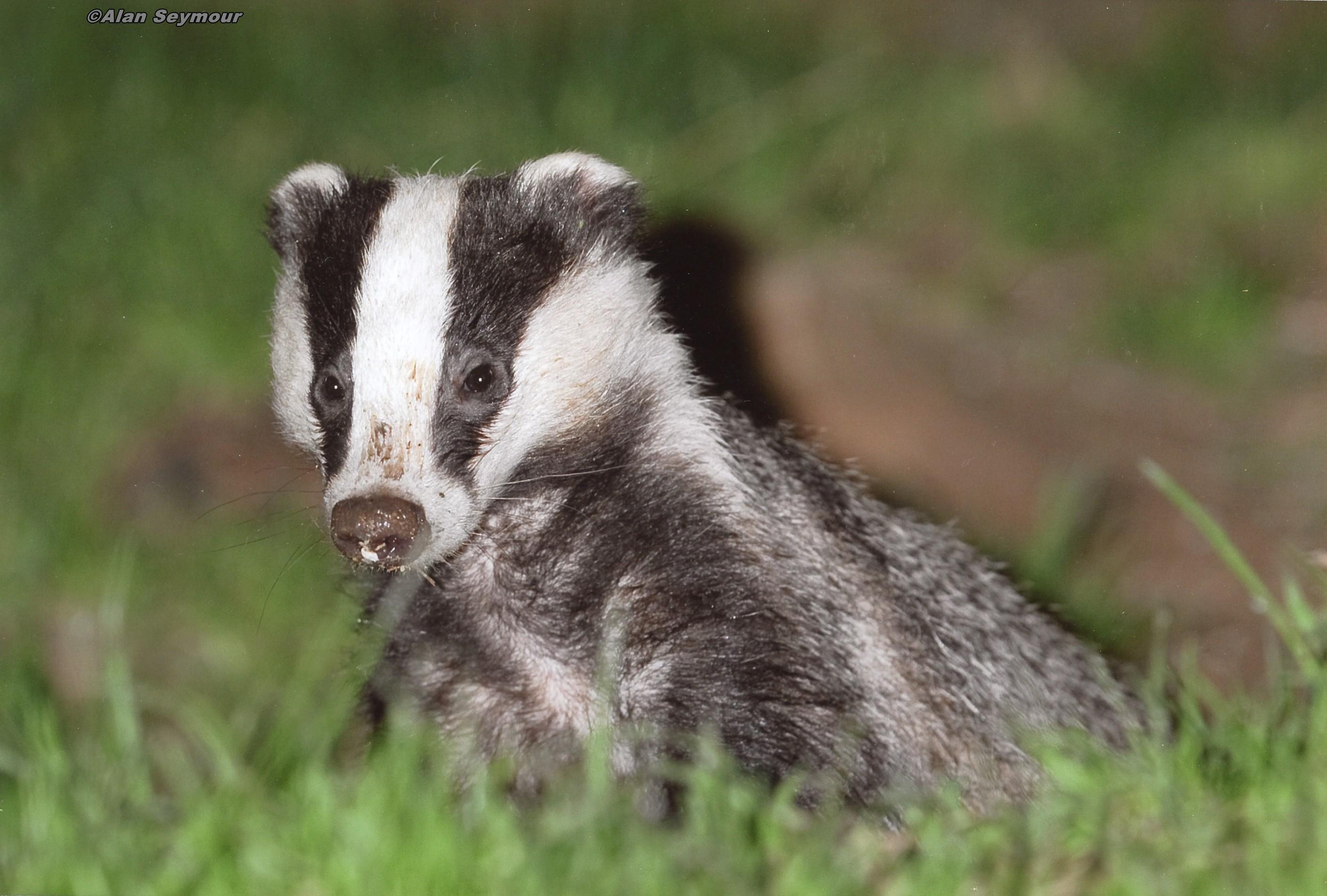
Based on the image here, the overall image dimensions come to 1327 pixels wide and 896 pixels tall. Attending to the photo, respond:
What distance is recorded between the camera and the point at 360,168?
4969 millimetres

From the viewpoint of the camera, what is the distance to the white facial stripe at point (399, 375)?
8.18ft

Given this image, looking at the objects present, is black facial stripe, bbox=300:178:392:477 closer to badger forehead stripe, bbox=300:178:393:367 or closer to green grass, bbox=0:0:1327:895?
badger forehead stripe, bbox=300:178:393:367

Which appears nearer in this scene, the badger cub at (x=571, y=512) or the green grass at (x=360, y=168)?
the badger cub at (x=571, y=512)

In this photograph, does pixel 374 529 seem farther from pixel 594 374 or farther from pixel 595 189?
pixel 595 189

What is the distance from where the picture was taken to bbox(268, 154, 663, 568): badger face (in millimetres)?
2510

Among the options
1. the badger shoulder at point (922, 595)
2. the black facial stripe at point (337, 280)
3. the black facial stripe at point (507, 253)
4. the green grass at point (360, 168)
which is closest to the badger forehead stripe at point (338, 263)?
the black facial stripe at point (337, 280)

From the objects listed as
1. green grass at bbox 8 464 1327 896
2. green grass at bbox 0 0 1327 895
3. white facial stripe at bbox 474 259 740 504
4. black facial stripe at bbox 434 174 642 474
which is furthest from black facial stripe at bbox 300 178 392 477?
green grass at bbox 8 464 1327 896

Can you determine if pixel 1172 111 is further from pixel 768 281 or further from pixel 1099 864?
pixel 1099 864

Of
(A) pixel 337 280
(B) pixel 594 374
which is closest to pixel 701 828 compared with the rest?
(B) pixel 594 374

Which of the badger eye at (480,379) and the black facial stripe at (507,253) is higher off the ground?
the black facial stripe at (507,253)

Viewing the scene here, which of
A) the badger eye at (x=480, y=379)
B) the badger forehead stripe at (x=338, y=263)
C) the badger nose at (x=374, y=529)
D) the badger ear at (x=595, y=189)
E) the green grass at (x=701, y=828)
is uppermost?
the badger ear at (x=595, y=189)

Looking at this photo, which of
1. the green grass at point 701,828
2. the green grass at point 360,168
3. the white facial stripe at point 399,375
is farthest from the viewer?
the green grass at point 360,168

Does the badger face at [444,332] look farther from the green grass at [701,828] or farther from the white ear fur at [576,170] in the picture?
the green grass at [701,828]

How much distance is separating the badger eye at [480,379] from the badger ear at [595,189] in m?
0.37
